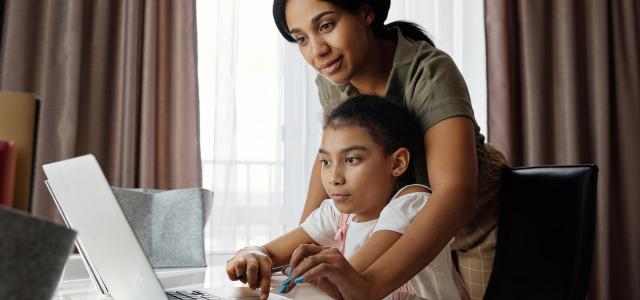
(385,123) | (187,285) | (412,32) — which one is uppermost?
(412,32)

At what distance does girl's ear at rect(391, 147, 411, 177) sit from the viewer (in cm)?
104

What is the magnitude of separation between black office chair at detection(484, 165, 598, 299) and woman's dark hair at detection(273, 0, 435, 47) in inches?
15.0

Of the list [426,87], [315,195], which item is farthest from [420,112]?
[315,195]

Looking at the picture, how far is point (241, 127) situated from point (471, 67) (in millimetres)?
1213

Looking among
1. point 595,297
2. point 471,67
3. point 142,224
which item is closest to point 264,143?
point 471,67

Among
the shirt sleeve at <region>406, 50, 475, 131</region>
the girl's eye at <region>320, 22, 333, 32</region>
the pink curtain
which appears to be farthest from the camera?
the pink curtain

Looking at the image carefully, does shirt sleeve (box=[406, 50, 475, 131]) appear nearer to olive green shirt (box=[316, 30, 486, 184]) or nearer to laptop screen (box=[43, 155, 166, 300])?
olive green shirt (box=[316, 30, 486, 184])

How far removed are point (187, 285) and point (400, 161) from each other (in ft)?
1.43

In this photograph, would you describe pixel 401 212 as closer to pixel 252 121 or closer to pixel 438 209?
pixel 438 209

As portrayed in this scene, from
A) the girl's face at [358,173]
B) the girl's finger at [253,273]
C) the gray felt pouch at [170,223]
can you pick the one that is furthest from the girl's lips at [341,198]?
the gray felt pouch at [170,223]

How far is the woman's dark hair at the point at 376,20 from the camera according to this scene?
42.8 inches

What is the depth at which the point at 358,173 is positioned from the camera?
101cm

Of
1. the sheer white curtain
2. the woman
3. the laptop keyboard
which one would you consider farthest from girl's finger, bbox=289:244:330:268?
the sheer white curtain

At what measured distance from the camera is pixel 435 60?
3.35 ft
